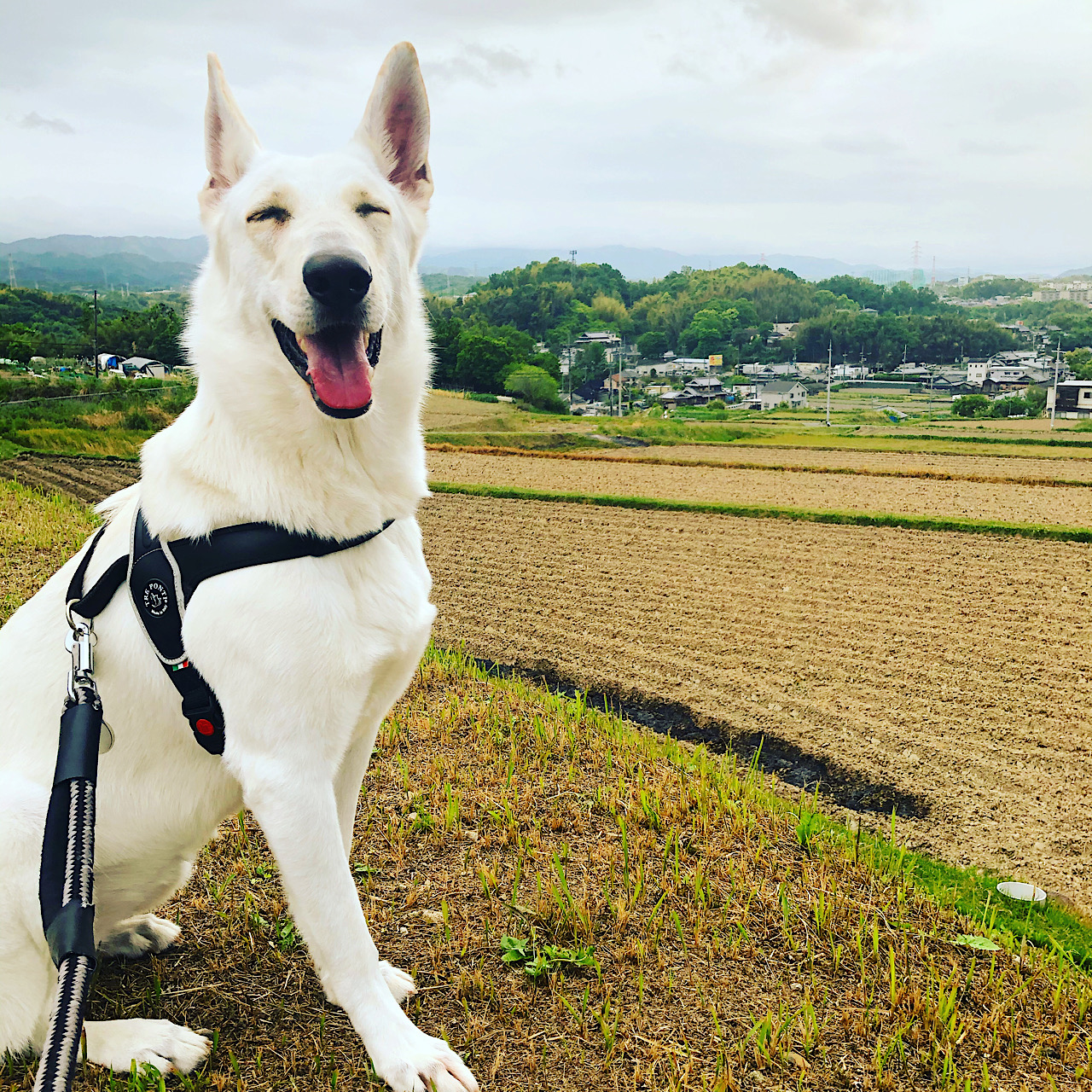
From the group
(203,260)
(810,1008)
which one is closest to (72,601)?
(203,260)

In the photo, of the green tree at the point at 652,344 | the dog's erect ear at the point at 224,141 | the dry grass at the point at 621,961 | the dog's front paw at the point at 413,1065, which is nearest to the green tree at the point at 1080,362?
the green tree at the point at 652,344

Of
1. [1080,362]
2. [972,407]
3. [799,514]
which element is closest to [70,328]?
[799,514]

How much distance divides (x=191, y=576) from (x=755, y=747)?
7.17m

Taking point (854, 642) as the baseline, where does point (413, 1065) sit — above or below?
above

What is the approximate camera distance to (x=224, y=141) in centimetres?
257

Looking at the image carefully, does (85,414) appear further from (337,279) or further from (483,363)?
(483,363)

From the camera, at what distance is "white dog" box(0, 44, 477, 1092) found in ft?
7.47

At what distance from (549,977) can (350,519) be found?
206cm

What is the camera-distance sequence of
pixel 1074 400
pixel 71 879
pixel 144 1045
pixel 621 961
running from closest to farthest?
pixel 71 879 → pixel 144 1045 → pixel 621 961 → pixel 1074 400

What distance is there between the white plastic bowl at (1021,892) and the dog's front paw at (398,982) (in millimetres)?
3964

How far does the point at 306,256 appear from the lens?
2.22 metres

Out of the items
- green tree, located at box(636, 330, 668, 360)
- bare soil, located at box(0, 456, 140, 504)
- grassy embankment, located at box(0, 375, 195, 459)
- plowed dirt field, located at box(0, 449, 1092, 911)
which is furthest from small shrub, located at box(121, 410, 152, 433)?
green tree, located at box(636, 330, 668, 360)

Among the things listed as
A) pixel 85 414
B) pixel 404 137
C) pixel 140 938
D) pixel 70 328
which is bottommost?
pixel 140 938

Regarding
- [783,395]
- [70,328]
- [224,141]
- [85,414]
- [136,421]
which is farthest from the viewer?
[783,395]
